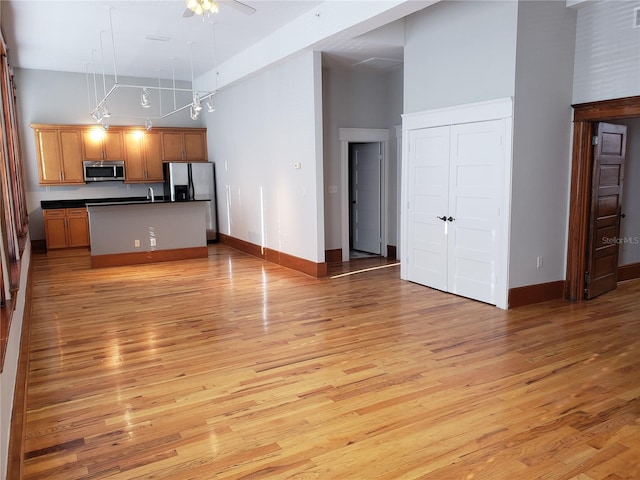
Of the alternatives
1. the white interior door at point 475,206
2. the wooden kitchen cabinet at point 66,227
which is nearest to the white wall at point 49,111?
the wooden kitchen cabinet at point 66,227

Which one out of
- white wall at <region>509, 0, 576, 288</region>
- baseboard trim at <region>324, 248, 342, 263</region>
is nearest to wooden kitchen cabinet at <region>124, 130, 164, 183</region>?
baseboard trim at <region>324, 248, 342, 263</region>

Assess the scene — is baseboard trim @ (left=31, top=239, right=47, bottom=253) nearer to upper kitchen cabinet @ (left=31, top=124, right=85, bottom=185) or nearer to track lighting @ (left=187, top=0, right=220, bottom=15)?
upper kitchen cabinet @ (left=31, top=124, right=85, bottom=185)

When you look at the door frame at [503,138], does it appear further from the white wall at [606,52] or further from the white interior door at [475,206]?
the white wall at [606,52]

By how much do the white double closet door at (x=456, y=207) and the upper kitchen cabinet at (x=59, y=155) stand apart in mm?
6644

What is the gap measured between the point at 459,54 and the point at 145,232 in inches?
216

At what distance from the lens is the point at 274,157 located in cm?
775

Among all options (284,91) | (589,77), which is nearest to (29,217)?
(284,91)

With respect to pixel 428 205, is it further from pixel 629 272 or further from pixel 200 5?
pixel 200 5

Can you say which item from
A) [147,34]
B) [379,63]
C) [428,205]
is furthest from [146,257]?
[379,63]

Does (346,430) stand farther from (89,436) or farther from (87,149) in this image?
(87,149)

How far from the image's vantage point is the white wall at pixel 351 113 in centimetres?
768

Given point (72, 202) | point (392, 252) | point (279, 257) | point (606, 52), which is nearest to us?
point (606, 52)

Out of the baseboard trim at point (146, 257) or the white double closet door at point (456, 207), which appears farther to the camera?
the baseboard trim at point (146, 257)

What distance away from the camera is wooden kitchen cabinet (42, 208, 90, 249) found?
904cm
